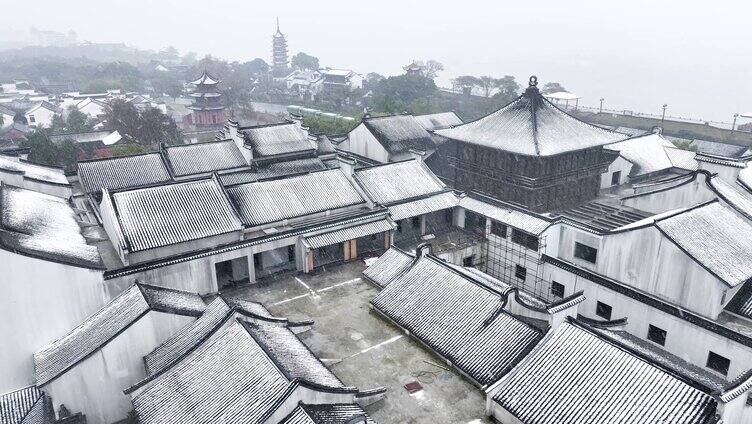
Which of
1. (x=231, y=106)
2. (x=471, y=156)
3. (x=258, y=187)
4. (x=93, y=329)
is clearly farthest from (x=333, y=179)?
(x=231, y=106)

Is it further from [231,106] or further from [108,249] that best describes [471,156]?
[231,106]

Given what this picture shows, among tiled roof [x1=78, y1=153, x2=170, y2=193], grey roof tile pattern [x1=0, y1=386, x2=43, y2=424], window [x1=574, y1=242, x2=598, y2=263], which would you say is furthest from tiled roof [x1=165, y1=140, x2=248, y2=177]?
window [x1=574, y1=242, x2=598, y2=263]

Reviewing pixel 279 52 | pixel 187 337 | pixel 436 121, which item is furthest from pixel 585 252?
pixel 279 52

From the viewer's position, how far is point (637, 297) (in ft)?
82.8

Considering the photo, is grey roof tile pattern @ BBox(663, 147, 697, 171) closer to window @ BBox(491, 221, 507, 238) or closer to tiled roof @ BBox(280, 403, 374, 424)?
window @ BBox(491, 221, 507, 238)

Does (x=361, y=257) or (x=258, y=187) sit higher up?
(x=258, y=187)

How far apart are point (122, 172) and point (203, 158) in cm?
649

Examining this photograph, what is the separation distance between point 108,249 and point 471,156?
24639mm

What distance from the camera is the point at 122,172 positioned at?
135 feet

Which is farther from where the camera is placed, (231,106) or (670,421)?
(231,106)

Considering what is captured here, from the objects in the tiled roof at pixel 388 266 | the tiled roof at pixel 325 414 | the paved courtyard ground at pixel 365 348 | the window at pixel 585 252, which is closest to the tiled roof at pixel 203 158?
the paved courtyard ground at pixel 365 348

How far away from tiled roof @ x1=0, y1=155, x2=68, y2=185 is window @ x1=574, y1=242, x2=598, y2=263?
114ft

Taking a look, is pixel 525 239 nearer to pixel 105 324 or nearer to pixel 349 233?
pixel 349 233

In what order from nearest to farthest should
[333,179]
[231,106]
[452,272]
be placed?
[452,272] → [333,179] → [231,106]
